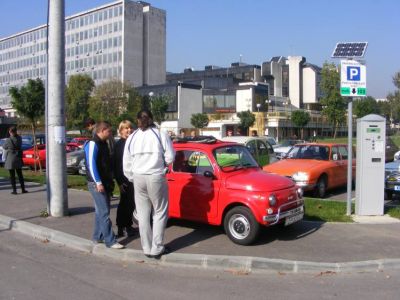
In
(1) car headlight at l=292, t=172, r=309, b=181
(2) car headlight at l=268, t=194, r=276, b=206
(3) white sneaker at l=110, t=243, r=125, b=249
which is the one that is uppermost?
(2) car headlight at l=268, t=194, r=276, b=206

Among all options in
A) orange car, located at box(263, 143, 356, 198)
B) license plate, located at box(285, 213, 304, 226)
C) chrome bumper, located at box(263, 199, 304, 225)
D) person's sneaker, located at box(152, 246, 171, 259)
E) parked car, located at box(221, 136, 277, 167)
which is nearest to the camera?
person's sneaker, located at box(152, 246, 171, 259)

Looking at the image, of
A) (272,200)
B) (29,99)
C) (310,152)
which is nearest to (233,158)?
(272,200)

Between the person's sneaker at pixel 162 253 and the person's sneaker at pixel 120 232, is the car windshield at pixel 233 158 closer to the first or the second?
the person's sneaker at pixel 162 253

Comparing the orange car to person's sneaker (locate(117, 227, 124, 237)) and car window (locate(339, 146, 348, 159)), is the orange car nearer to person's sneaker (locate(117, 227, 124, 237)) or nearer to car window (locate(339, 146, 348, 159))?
car window (locate(339, 146, 348, 159))

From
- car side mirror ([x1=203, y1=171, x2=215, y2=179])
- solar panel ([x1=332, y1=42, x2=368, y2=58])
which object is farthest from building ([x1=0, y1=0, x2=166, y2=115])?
car side mirror ([x1=203, y1=171, x2=215, y2=179])

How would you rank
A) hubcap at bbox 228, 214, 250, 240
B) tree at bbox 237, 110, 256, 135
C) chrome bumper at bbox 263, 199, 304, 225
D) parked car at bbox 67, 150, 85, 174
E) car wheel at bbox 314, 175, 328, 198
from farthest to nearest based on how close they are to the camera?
tree at bbox 237, 110, 256, 135, parked car at bbox 67, 150, 85, 174, car wheel at bbox 314, 175, 328, 198, hubcap at bbox 228, 214, 250, 240, chrome bumper at bbox 263, 199, 304, 225

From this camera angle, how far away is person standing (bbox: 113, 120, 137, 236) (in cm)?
787

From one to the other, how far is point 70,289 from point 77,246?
1.96m

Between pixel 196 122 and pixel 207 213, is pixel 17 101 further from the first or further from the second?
pixel 196 122

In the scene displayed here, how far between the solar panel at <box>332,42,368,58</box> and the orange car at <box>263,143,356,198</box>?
3.73 m

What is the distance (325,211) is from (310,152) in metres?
4.52

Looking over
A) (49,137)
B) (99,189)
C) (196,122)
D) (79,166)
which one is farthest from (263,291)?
(196,122)

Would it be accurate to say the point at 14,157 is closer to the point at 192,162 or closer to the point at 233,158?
the point at 192,162

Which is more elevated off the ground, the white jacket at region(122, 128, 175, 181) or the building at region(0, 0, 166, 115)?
the building at region(0, 0, 166, 115)
